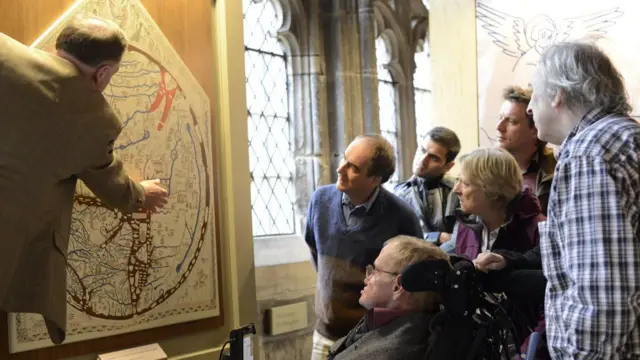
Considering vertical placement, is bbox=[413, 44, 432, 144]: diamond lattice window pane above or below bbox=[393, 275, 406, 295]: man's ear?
above

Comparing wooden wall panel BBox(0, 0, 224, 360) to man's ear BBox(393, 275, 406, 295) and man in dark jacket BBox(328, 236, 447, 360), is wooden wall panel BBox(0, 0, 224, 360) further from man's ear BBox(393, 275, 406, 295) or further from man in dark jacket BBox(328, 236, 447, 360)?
man's ear BBox(393, 275, 406, 295)

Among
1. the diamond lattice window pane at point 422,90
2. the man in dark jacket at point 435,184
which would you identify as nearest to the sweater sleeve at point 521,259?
the man in dark jacket at point 435,184

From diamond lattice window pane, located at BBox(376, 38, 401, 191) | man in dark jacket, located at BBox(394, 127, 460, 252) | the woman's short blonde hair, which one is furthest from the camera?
diamond lattice window pane, located at BBox(376, 38, 401, 191)

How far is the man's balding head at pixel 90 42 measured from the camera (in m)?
2.02

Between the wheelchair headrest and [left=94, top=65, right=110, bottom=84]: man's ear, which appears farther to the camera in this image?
[left=94, top=65, right=110, bottom=84]: man's ear

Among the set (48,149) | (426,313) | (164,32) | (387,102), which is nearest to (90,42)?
(48,149)

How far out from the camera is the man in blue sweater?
3.01 m

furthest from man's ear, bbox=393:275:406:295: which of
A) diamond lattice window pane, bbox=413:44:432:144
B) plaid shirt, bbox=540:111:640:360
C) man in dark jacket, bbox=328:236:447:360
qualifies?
diamond lattice window pane, bbox=413:44:432:144

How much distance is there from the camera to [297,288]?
14.5 ft

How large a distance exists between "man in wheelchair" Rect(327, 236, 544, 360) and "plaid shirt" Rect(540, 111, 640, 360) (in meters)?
0.29

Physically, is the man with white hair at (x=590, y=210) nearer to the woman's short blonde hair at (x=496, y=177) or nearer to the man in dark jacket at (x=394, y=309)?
the man in dark jacket at (x=394, y=309)

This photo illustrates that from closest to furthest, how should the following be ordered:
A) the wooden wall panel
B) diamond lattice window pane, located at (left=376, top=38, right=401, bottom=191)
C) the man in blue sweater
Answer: the wooden wall panel, the man in blue sweater, diamond lattice window pane, located at (left=376, top=38, right=401, bottom=191)

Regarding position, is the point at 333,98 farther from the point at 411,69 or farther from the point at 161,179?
the point at 161,179

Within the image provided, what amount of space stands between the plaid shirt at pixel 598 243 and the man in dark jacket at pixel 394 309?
0.52 m
